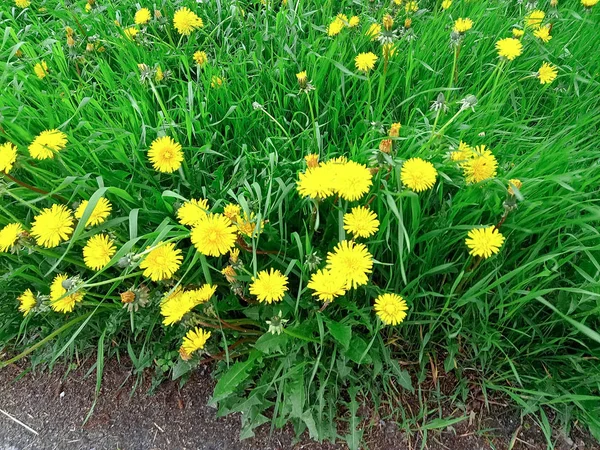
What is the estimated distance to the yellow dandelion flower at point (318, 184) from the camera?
110 cm

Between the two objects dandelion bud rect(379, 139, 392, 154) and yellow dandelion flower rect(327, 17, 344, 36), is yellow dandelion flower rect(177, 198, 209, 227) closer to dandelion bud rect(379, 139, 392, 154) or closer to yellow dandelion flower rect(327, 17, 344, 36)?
dandelion bud rect(379, 139, 392, 154)

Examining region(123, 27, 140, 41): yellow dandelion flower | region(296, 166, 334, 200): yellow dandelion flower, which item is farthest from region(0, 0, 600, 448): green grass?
region(296, 166, 334, 200): yellow dandelion flower

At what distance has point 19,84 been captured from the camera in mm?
1718

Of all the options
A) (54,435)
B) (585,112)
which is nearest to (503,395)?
(585,112)

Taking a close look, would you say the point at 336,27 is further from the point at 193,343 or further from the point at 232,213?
the point at 193,343

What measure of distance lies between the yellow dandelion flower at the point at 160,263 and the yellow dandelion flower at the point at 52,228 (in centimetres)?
21

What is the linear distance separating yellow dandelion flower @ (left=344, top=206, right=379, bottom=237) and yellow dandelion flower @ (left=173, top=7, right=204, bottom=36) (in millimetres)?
1136

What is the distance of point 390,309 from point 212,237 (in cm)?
45

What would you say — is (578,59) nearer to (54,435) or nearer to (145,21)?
(145,21)

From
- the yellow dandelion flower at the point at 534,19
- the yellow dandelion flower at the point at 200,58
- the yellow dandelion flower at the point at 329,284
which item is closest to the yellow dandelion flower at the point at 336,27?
the yellow dandelion flower at the point at 200,58

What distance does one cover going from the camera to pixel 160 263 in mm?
1159

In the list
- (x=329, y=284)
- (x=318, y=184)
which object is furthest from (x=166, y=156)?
(x=329, y=284)

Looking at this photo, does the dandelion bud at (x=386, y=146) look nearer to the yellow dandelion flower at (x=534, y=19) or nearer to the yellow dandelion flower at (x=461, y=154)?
the yellow dandelion flower at (x=461, y=154)

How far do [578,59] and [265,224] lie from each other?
141cm
